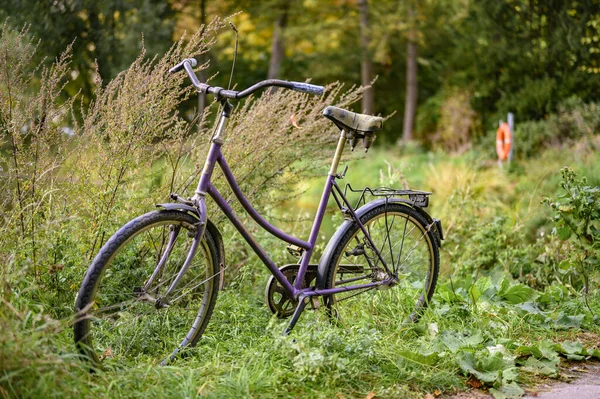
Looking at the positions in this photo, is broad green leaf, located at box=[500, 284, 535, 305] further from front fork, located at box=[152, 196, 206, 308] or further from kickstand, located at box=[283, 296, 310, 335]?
front fork, located at box=[152, 196, 206, 308]

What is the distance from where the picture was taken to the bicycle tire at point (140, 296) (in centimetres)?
274

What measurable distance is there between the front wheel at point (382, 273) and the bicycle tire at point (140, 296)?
0.68m

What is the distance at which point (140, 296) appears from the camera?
9.62 feet

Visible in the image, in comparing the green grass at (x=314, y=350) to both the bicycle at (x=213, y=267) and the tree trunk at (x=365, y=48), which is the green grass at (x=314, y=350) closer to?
the bicycle at (x=213, y=267)

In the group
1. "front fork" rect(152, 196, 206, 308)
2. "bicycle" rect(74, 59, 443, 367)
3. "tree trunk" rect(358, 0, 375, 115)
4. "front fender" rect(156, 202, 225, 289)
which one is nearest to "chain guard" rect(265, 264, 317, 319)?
"bicycle" rect(74, 59, 443, 367)

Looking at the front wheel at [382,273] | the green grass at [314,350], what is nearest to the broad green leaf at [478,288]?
the green grass at [314,350]

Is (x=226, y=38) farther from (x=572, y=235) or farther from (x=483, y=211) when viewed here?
(x=572, y=235)

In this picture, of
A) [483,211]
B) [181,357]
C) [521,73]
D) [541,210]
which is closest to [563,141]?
[521,73]

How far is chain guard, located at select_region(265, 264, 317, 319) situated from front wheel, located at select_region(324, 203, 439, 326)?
105mm

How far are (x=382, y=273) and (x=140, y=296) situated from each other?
52.8 inches

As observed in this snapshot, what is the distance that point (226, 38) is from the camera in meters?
18.4

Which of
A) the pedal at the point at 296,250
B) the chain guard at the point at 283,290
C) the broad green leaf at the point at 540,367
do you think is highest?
the pedal at the point at 296,250

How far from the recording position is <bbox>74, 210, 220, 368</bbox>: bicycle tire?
9.00 feet

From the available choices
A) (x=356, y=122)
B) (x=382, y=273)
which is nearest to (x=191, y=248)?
(x=356, y=122)
